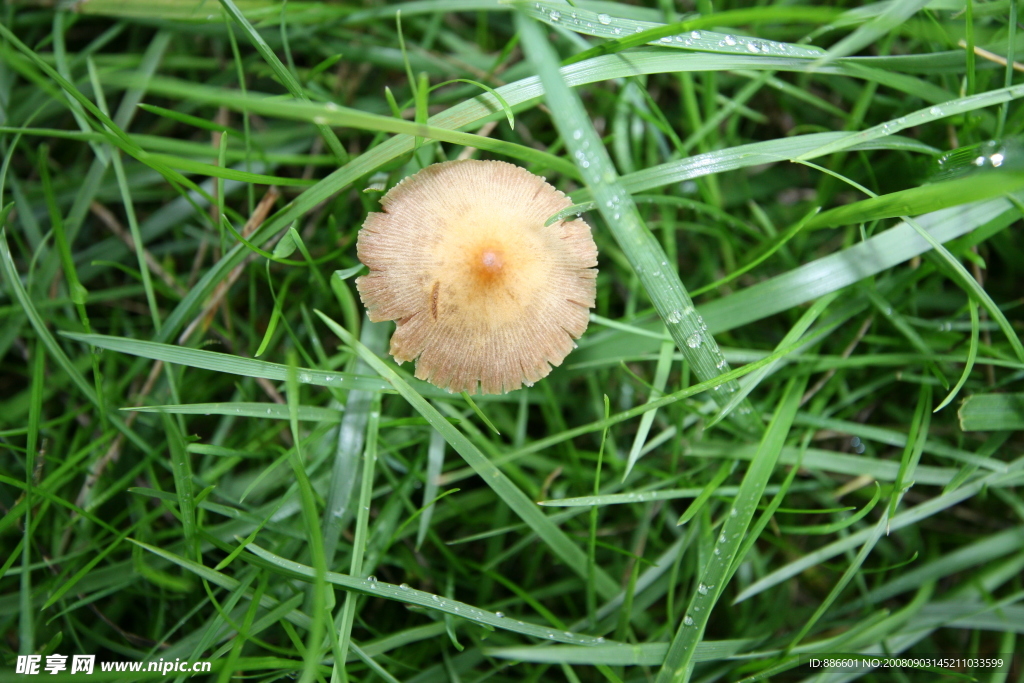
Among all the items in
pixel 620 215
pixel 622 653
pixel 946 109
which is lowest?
pixel 622 653

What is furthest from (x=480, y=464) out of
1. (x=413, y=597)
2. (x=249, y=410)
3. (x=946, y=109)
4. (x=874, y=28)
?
(x=946, y=109)

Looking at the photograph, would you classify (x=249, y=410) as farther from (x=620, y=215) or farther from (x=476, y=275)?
(x=620, y=215)

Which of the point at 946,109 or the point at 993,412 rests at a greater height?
the point at 946,109

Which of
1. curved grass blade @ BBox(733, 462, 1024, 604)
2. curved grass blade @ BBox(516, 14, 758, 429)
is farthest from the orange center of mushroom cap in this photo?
curved grass blade @ BBox(733, 462, 1024, 604)

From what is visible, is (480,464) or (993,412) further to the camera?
(993,412)

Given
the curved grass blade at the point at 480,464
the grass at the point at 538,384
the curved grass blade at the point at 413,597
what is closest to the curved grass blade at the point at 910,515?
the grass at the point at 538,384

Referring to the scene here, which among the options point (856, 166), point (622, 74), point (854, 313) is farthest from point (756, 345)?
point (622, 74)

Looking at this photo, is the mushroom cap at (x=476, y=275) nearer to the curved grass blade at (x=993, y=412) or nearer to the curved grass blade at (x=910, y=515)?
the curved grass blade at (x=910, y=515)
